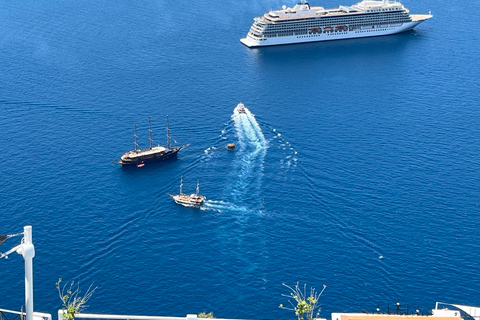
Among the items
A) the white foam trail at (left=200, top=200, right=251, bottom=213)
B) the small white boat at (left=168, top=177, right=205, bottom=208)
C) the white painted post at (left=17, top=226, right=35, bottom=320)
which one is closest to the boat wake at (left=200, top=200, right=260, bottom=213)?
the white foam trail at (left=200, top=200, right=251, bottom=213)

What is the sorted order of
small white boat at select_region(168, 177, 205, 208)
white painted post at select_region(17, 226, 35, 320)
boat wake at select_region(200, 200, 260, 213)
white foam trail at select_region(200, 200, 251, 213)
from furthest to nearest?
small white boat at select_region(168, 177, 205, 208)
white foam trail at select_region(200, 200, 251, 213)
boat wake at select_region(200, 200, 260, 213)
white painted post at select_region(17, 226, 35, 320)

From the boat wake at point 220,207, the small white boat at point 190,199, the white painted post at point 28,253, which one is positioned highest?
the small white boat at point 190,199

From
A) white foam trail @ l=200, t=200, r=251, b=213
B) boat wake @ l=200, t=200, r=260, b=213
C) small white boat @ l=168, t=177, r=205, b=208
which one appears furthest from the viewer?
small white boat @ l=168, t=177, r=205, b=208

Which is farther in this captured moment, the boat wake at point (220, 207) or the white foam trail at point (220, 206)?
the white foam trail at point (220, 206)

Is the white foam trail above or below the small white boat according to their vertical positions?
below

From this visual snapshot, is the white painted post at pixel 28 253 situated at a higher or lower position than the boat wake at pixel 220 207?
lower

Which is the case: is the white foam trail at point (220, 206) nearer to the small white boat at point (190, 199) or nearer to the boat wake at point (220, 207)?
the boat wake at point (220, 207)

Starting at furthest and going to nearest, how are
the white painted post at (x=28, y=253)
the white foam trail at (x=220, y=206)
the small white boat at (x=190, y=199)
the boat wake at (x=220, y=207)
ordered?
the small white boat at (x=190, y=199), the white foam trail at (x=220, y=206), the boat wake at (x=220, y=207), the white painted post at (x=28, y=253)

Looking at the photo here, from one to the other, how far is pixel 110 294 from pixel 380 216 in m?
69.0

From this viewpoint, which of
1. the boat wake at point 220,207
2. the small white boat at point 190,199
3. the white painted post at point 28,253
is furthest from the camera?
the small white boat at point 190,199

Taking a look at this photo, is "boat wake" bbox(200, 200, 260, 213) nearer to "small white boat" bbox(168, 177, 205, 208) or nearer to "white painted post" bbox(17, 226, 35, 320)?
"small white boat" bbox(168, 177, 205, 208)

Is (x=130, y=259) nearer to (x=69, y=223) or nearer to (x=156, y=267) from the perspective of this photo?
(x=156, y=267)

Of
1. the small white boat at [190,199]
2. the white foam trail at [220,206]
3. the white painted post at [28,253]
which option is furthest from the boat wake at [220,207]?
the white painted post at [28,253]

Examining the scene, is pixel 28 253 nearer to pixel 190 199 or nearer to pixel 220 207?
pixel 190 199
